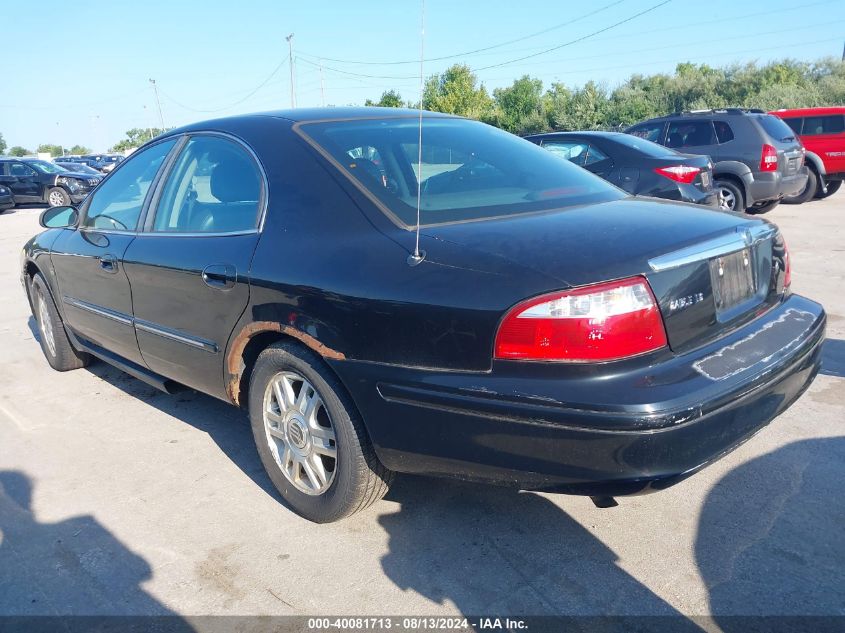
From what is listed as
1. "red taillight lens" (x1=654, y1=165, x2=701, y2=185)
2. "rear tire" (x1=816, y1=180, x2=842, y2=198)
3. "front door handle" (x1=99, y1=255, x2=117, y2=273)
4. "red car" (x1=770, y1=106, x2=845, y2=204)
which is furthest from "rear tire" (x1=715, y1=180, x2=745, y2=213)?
"front door handle" (x1=99, y1=255, x2=117, y2=273)

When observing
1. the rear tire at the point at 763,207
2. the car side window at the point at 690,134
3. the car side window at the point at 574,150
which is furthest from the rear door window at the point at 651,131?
the car side window at the point at 574,150

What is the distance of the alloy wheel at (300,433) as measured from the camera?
8.91ft

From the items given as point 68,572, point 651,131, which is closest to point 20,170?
point 651,131

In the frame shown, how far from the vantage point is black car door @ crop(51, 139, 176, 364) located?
3.74 m

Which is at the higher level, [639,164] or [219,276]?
[639,164]

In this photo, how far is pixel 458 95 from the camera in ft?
148

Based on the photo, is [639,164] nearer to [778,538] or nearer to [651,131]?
[651,131]

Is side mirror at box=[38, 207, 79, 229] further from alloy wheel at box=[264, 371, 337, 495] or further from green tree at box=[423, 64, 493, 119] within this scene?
green tree at box=[423, 64, 493, 119]

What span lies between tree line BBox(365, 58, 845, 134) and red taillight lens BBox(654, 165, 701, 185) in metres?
25.5

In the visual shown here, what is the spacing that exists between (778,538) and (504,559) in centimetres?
102

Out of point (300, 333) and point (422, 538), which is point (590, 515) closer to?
point (422, 538)

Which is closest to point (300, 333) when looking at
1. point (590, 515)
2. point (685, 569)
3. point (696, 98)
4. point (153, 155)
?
point (590, 515)

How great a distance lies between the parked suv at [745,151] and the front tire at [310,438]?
30.8ft

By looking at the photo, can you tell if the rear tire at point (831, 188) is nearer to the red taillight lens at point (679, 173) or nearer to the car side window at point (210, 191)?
the red taillight lens at point (679, 173)
